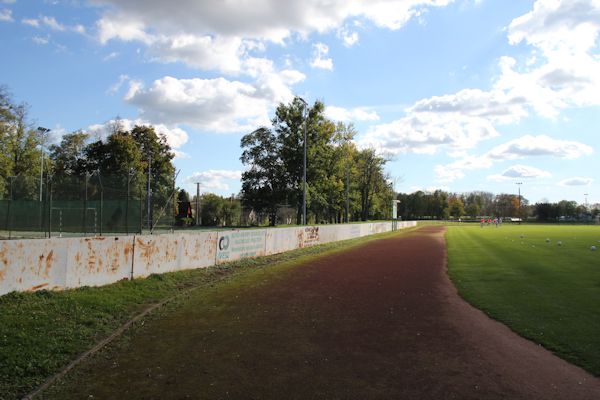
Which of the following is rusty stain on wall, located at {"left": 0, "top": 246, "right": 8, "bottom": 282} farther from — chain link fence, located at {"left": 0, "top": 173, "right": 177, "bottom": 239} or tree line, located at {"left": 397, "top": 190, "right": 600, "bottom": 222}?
tree line, located at {"left": 397, "top": 190, "right": 600, "bottom": 222}

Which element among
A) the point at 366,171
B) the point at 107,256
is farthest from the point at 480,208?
the point at 107,256

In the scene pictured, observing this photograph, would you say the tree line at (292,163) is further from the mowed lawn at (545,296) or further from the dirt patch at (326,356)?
the dirt patch at (326,356)

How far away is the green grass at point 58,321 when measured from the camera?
5.96 metres

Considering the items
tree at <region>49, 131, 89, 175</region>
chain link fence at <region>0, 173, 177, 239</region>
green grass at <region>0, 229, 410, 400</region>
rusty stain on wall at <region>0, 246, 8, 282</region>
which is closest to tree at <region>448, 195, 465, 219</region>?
tree at <region>49, 131, 89, 175</region>

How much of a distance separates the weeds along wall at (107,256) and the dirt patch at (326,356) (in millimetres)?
2430

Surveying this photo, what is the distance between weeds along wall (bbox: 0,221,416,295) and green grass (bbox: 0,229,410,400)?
321 mm

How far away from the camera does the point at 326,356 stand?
6.82m

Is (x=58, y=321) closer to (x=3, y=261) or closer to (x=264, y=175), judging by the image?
(x=3, y=261)

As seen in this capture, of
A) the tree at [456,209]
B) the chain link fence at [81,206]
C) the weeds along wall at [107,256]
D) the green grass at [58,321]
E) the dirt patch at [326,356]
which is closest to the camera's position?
the dirt patch at [326,356]

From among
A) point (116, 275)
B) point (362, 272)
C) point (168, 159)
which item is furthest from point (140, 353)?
point (168, 159)

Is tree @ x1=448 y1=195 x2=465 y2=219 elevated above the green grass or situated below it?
above

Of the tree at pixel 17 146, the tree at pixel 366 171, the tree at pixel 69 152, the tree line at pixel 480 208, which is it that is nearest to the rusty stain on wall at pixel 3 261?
the tree at pixel 17 146

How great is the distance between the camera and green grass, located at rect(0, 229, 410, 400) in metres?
5.96

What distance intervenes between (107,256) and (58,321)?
3747mm
